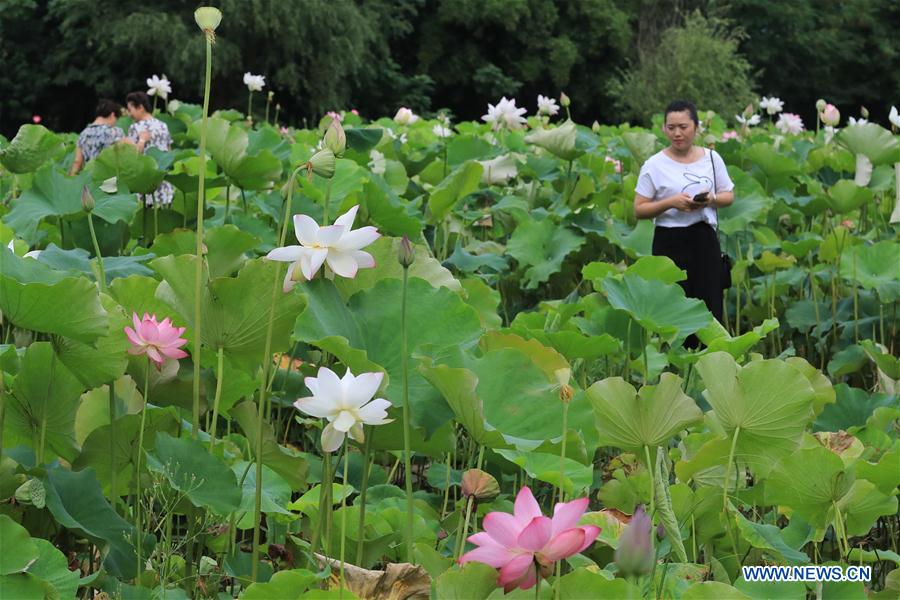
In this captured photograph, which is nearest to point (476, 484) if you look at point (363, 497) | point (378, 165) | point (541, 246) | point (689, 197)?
point (363, 497)

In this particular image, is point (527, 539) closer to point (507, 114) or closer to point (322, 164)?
point (322, 164)

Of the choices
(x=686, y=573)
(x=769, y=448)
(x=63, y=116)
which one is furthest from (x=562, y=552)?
(x=63, y=116)

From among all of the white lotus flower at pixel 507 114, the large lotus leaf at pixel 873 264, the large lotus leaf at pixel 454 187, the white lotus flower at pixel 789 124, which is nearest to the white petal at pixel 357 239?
the large lotus leaf at pixel 454 187

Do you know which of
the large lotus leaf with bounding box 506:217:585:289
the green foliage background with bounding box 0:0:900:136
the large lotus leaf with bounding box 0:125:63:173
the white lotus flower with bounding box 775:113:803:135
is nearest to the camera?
the large lotus leaf with bounding box 0:125:63:173

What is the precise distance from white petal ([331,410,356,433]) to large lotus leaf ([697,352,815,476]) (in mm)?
528

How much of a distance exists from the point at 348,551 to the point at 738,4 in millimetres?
21112

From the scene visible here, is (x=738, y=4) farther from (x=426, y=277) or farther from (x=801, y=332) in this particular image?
(x=426, y=277)

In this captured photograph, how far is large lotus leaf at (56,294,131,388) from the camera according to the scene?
3.95ft

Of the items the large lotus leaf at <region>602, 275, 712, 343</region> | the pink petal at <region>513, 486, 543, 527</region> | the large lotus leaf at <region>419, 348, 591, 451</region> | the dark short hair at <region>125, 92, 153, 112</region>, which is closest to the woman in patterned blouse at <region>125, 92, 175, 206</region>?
the dark short hair at <region>125, 92, 153, 112</region>

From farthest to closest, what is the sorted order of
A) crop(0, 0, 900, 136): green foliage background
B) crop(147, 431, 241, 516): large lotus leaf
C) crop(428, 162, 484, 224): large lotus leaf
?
crop(0, 0, 900, 136): green foliage background < crop(428, 162, 484, 224): large lotus leaf < crop(147, 431, 241, 516): large lotus leaf

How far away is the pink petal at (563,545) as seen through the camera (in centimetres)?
82

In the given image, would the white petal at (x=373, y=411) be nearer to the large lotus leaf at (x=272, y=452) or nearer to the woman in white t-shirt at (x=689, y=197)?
the large lotus leaf at (x=272, y=452)

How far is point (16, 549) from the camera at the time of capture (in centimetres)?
101

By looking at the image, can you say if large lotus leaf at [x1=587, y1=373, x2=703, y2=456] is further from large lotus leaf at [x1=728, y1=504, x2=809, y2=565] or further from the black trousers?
the black trousers
